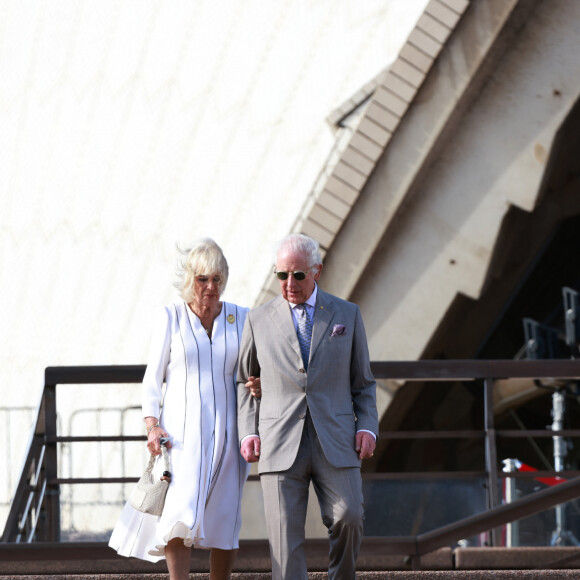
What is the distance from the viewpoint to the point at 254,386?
415 cm

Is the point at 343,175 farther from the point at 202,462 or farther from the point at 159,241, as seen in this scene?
the point at 159,241

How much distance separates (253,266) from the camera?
16.4m

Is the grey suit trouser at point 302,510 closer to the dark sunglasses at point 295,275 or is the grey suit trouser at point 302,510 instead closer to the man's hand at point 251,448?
the man's hand at point 251,448

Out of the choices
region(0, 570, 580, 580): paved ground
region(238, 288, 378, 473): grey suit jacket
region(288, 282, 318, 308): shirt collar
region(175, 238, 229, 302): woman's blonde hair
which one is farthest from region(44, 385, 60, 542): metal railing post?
region(288, 282, 318, 308): shirt collar

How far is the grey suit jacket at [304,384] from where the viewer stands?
13.1 ft

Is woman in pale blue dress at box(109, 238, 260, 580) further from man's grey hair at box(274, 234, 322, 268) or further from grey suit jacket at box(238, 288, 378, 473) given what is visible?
man's grey hair at box(274, 234, 322, 268)

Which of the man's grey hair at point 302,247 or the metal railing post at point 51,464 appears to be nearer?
the man's grey hair at point 302,247

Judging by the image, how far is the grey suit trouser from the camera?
3.95m

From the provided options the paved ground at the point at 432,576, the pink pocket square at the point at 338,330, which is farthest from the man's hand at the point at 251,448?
the paved ground at the point at 432,576

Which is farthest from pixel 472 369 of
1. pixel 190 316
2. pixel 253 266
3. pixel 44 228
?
pixel 44 228

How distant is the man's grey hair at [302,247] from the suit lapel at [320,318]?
0.17 meters

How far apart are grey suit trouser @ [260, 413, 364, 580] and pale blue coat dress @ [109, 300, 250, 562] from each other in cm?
23

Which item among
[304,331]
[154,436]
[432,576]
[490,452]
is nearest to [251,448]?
[154,436]

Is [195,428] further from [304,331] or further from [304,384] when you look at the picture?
[304,331]
